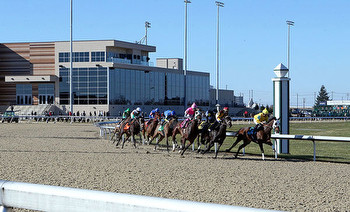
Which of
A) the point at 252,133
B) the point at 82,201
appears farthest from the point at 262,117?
the point at 82,201

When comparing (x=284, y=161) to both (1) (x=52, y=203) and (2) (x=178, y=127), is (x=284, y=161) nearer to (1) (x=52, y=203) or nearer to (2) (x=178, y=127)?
(2) (x=178, y=127)

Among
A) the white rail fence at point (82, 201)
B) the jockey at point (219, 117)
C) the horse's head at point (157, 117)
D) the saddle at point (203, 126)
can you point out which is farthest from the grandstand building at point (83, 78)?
the white rail fence at point (82, 201)

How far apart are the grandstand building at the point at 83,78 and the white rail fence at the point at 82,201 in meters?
62.9

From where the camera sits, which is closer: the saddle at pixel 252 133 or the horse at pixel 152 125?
the saddle at pixel 252 133

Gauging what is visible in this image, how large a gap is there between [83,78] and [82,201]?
65367 mm

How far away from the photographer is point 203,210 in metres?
2.87

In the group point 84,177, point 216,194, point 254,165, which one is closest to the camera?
point 216,194

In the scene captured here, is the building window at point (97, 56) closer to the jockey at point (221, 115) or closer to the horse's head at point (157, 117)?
the horse's head at point (157, 117)

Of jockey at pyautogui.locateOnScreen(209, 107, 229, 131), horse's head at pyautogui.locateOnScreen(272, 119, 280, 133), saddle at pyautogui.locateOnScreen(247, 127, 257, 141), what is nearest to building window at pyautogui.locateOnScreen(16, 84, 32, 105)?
jockey at pyautogui.locateOnScreen(209, 107, 229, 131)

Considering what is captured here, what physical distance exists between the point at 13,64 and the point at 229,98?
47146 mm

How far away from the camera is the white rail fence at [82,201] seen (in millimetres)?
2930

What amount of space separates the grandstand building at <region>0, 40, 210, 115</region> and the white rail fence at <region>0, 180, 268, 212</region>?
62878mm

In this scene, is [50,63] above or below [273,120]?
above

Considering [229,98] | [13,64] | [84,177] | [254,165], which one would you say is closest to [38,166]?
[84,177]
